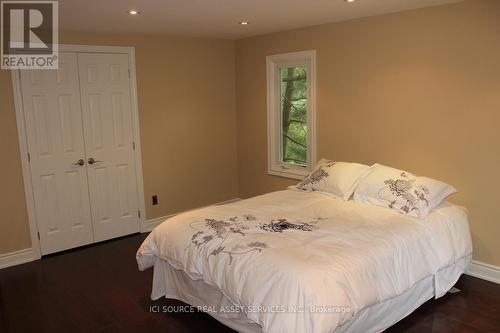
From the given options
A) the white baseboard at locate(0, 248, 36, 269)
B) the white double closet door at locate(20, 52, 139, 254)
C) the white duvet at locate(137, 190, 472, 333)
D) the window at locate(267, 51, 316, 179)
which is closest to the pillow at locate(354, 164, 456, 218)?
the white duvet at locate(137, 190, 472, 333)

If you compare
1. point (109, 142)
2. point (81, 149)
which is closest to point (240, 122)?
point (109, 142)

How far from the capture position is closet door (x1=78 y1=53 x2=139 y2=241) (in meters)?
4.30

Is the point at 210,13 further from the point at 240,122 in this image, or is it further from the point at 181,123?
the point at 240,122

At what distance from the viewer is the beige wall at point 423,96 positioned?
10.7 ft

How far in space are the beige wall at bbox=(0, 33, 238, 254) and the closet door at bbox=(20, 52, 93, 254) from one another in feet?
0.60

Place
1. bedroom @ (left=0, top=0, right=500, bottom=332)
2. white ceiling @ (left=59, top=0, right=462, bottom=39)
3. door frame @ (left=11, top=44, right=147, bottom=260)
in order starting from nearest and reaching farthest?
white ceiling @ (left=59, top=0, right=462, bottom=39) < bedroom @ (left=0, top=0, right=500, bottom=332) < door frame @ (left=11, top=44, right=147, bottom=260)

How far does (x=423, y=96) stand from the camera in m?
3.60

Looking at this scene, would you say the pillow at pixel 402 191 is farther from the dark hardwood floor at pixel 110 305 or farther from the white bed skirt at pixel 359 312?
the dark hardwood floor at pixel 110 305

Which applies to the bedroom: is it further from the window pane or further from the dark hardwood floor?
→ the window pane

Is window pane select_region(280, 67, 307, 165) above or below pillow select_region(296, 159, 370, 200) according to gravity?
above

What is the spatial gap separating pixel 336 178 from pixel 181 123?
213cm

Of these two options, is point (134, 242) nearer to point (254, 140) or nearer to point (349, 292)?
point (254, 140)

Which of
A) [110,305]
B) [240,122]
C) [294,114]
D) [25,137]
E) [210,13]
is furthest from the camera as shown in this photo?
[240,122]
